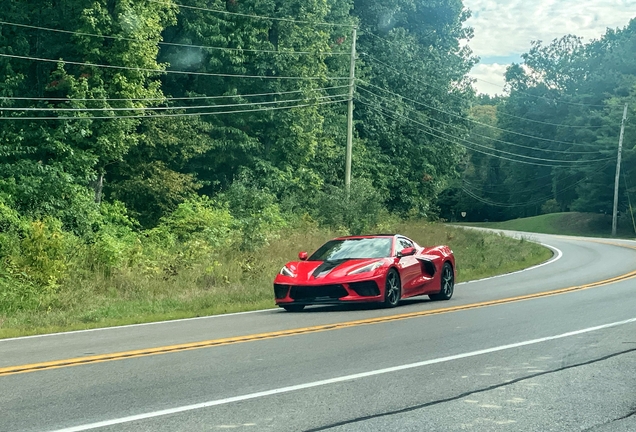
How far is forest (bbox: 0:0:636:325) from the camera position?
25.6 metres

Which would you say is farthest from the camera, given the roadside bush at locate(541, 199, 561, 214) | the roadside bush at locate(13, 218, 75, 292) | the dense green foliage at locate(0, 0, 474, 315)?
the roadside bush at locate(541, 199, 561, 214)

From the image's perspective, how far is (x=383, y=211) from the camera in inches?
1437

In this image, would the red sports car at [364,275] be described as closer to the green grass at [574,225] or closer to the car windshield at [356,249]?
the car windshield at [356,249]

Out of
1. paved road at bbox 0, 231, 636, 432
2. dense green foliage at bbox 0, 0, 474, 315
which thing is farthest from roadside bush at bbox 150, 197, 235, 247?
paved road at bbox 0, 231, 636, 432

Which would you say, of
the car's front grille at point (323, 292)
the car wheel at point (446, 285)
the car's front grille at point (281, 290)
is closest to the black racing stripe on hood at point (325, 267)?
the car's front grille at point (323, 292)

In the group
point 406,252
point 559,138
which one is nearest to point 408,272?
point 406,252

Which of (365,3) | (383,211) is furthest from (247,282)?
(365,3)

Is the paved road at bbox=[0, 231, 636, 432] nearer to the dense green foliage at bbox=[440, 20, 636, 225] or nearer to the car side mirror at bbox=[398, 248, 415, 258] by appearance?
the car side mirror at bbox=[398, 248, 415, 258]

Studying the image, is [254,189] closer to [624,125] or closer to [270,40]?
[270,40]

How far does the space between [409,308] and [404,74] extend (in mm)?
38327

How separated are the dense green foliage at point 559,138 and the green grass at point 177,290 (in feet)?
202

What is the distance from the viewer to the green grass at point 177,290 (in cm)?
1525

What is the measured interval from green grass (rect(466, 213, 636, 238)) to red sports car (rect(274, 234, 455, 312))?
6463cm

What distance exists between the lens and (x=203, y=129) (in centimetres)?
4044
